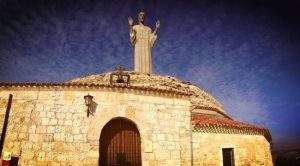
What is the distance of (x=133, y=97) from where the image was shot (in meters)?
10.9

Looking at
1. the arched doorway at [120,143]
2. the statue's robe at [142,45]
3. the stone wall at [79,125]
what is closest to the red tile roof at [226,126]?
the stone wall at [79,125]

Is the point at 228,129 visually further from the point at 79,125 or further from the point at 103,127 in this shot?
the point at 79,125

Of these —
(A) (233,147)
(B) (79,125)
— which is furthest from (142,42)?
(B) (79,125)

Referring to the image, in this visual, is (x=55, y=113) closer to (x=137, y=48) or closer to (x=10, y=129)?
(x=10, y=129)

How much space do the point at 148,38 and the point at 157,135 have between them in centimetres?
1322

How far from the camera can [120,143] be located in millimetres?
10969

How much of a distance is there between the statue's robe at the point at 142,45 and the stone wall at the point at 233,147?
9.86m

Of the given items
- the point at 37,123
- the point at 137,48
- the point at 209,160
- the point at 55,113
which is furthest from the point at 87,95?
the point at 137,48

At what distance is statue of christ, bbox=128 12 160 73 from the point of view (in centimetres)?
2164

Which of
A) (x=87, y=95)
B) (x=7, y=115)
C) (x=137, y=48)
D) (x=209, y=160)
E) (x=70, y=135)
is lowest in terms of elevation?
(x=209, y=160)

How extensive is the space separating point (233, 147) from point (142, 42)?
12.0 m

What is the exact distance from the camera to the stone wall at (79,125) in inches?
374

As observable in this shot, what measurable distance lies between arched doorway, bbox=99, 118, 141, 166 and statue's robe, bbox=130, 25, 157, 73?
10605 mm

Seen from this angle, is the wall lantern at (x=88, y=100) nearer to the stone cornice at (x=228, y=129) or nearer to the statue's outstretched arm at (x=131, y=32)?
the stone cornice at (x=228, y=129)
